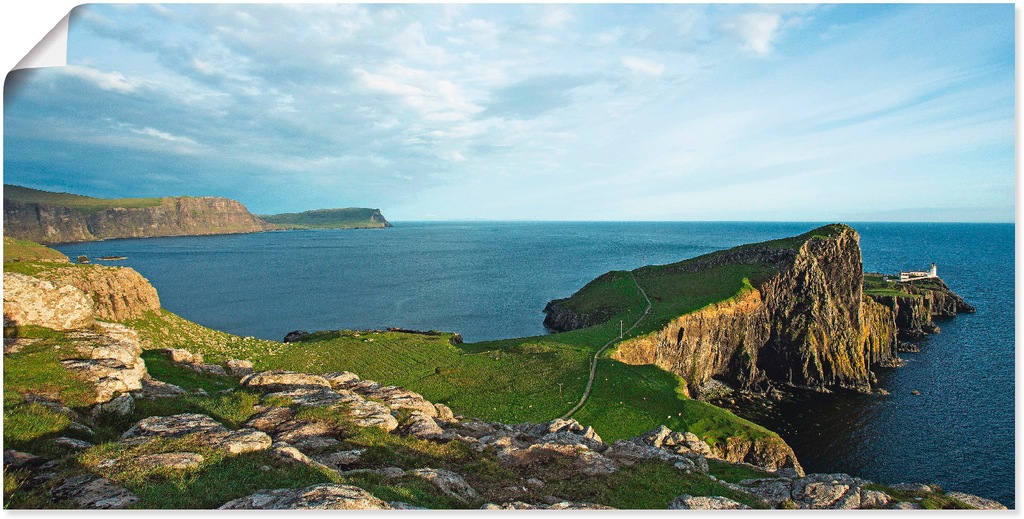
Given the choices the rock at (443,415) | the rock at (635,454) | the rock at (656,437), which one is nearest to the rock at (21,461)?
the rock at (443,415)

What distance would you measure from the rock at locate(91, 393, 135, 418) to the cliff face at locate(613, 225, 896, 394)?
45.3 m

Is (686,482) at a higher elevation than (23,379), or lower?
lower

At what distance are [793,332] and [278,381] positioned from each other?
6559 centimetres

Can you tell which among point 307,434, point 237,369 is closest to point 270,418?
point 307,434

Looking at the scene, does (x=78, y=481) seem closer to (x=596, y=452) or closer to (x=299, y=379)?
(x=299, y=379)

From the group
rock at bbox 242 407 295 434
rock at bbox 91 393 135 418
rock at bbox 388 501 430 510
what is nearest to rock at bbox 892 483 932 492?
rock at bbox 388 501 430 510

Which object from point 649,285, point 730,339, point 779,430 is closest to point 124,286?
point 779,430

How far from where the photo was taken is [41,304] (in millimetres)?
20094

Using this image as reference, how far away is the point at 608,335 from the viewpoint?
54156 millimetres

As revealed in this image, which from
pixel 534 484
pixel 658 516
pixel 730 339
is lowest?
pixel 730 339

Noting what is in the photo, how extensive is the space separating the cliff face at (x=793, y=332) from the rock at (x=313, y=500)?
45.0m

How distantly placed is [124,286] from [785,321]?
74902 mm

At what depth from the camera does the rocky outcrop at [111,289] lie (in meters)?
32.2

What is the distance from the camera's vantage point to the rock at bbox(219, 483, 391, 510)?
31.1ft
